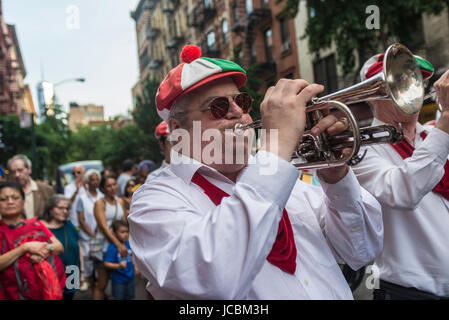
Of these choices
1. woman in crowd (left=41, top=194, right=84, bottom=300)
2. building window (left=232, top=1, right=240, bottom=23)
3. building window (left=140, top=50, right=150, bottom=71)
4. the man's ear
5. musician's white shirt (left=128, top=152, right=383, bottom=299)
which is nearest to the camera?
musician's white shirt (left=128, top=152, right=383, bottom=299)

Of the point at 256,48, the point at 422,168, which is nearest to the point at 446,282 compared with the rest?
the point at 422,168

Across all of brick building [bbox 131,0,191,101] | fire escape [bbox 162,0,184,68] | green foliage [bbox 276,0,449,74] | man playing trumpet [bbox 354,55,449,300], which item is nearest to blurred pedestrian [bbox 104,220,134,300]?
man playing trumpet [bbox 354,55,449,300]

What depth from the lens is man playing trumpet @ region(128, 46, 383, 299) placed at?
122 cm

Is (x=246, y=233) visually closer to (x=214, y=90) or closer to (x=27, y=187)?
(x=214, y=90)

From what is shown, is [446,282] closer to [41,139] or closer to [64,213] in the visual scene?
[64,213]

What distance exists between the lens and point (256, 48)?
763 inches

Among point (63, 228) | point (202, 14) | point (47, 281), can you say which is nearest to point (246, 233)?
point (47, 281)

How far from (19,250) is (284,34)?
1630cm

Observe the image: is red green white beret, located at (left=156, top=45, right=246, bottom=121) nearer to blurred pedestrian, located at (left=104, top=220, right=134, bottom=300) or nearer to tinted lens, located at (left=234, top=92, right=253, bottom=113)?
tinted lens, located at (left=234, top=92, right=253, bottom=113)

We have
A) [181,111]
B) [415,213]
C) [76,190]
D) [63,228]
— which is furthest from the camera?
[76,190]

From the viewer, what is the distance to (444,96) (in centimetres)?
199

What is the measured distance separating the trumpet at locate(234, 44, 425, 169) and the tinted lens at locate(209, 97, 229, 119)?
0.27ft
